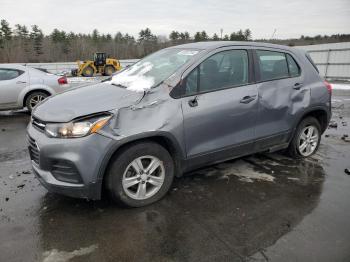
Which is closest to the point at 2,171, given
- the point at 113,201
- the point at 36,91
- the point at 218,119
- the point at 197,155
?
the point at 113,201

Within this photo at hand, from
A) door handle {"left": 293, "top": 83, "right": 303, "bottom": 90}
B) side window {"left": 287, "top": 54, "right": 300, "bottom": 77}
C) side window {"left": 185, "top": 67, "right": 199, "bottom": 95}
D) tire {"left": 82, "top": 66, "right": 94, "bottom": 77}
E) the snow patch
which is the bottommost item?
the snow patch

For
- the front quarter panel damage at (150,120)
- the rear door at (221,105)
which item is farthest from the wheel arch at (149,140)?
the rear door at (221,105)

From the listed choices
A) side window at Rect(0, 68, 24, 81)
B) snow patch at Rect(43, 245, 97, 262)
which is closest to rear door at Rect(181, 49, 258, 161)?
snow patch at Rect(43, 245, 97, 262)

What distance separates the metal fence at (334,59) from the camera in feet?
66.1

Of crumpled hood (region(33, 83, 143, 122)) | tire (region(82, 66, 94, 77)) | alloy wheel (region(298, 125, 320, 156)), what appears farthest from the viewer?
tire (region(82, 66, 94, 77))

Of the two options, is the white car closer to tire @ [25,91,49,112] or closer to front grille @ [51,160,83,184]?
tire @ [25,91,49,112]

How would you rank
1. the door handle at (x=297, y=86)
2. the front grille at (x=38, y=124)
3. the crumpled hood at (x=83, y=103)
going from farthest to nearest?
the door handle at (x=297, y=86) < the front grille at (x=38, y=124) < the crumpled hood at (x=83, y=103)

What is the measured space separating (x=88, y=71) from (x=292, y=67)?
78.0ft

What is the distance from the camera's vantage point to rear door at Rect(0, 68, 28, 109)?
8805mm

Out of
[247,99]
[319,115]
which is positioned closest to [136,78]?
[247,99]

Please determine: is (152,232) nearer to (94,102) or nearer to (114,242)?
(114,242)

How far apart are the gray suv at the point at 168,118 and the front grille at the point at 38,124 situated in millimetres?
12

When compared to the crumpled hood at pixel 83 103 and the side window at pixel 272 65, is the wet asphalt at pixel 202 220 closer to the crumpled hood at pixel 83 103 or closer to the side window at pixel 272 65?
the crumpled hood at pixel 83 103

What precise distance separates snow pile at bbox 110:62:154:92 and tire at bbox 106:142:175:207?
2.40 ft
